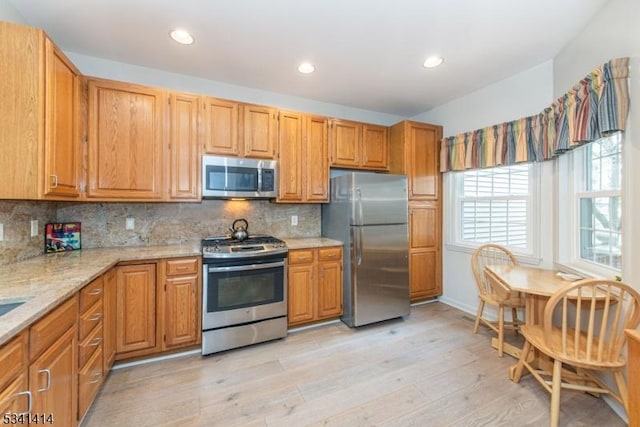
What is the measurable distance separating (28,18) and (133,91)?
2.38 ft

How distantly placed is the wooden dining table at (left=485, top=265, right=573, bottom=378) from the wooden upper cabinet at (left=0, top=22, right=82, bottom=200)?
3262 millimetres

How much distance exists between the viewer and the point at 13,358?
3.04 feet

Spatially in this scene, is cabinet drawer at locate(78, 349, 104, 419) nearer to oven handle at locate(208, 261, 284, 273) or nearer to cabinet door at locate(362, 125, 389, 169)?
oven handle at locate(208, 261, 284, 273)

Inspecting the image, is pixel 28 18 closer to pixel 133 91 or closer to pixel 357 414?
pixel 133 91

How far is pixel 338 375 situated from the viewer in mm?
2090

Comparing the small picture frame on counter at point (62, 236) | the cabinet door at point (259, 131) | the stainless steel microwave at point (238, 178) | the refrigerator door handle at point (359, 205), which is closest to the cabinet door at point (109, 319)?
the small picture frame on counter at point (62, 236)

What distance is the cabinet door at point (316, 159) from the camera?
305cm

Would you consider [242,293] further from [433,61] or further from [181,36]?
[433,61]

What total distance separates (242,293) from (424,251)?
2352 millimetres

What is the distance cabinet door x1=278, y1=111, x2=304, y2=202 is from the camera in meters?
2.92

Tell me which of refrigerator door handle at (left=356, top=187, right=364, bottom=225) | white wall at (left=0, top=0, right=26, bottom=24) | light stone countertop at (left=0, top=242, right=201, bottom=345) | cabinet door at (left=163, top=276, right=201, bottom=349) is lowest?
cabinet door at (left=163, top=276, right=201, bottom=349)

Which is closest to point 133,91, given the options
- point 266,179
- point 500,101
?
point 266,179

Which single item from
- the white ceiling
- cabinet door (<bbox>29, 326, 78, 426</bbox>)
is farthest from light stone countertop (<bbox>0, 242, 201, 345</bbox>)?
the white ceiling

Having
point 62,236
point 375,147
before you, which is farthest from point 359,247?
point 62,236
